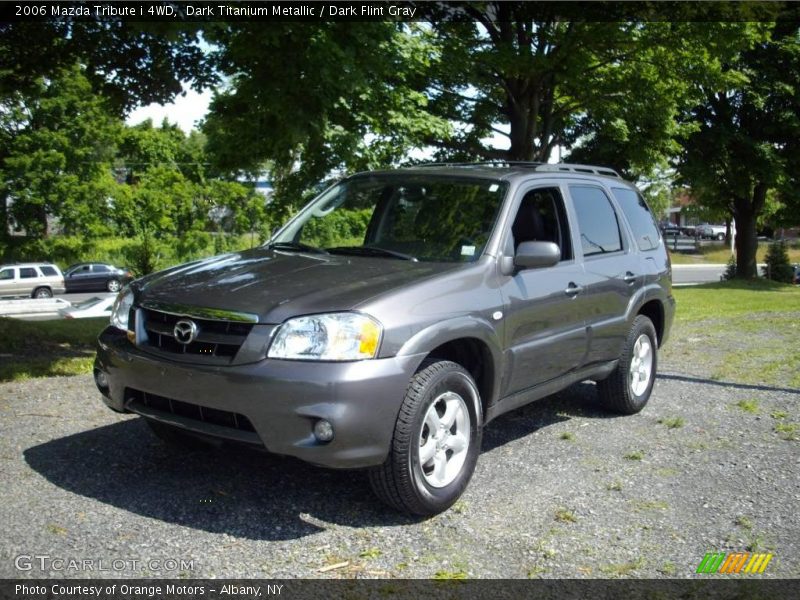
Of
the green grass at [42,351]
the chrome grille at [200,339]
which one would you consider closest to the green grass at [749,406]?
the chrome grille at [200,339]

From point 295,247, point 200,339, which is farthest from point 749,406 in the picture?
point 200,339

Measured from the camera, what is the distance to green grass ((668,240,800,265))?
5644cm

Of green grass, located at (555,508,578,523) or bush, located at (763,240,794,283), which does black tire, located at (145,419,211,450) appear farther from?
bush, located at (763,240,794,283)

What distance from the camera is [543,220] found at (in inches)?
219

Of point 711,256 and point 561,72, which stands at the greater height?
point 561,72

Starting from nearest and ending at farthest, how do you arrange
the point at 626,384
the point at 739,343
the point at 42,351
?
the point at 626,384 < the point at 42,351 < the point at 739,343

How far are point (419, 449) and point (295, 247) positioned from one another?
187 centimetres

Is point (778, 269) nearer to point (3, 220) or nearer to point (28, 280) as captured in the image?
point (28, 280)

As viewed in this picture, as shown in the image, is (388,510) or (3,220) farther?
(3,220)

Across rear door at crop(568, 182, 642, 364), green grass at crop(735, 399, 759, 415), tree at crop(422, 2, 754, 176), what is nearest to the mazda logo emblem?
rear door at crop(568, 182, 642, 364)

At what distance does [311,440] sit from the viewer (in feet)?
12.6

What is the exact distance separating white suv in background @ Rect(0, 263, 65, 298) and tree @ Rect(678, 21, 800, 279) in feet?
89.1

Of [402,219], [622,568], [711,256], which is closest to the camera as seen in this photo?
[622,568]

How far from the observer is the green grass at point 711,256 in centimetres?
5644
